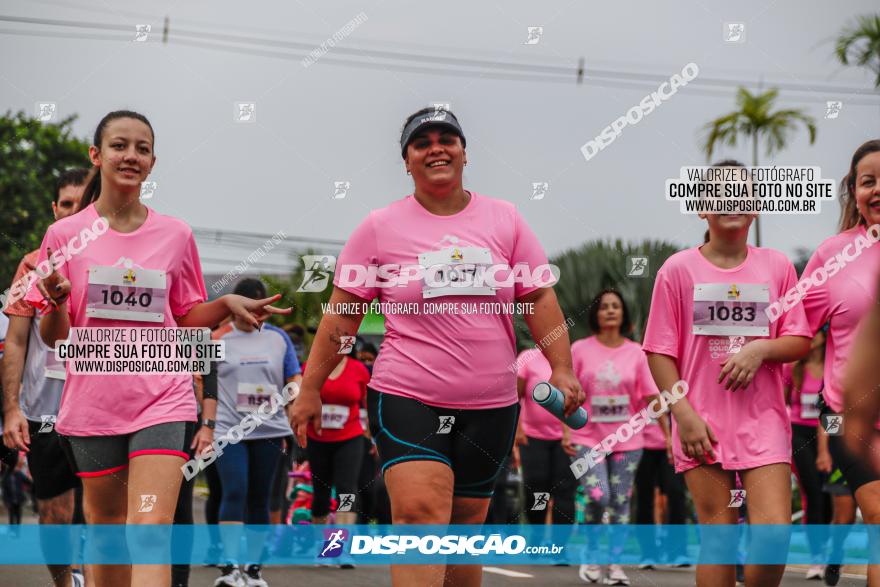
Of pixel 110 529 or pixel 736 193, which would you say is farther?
pixel 736 193

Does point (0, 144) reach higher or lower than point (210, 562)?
higher

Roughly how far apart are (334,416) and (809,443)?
3923 millimetres

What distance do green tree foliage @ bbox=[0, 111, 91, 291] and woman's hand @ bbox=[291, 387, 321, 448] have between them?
25367 mm

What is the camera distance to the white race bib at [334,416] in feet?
33.5

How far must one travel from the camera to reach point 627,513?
10.5 meters

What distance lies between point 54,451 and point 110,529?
6.23 feet

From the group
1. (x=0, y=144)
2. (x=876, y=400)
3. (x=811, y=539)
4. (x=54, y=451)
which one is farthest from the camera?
(x=0, y=144)

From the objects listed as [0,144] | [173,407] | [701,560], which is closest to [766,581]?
[701,560]

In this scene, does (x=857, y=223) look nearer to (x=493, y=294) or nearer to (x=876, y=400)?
(x=493, y=294)

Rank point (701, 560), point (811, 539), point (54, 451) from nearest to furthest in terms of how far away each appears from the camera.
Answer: point (701, 560)
point (54, 451)
point (811, 539)

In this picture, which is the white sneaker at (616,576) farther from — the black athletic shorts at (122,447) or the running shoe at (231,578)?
the black athletic shorts at (122,447)

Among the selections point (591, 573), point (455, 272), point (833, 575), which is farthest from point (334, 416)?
point (455, 272)

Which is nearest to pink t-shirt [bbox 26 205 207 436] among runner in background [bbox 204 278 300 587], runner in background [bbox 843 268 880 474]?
runner in background [bbox 204 278 300 587]

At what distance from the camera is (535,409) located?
36.5 ft
